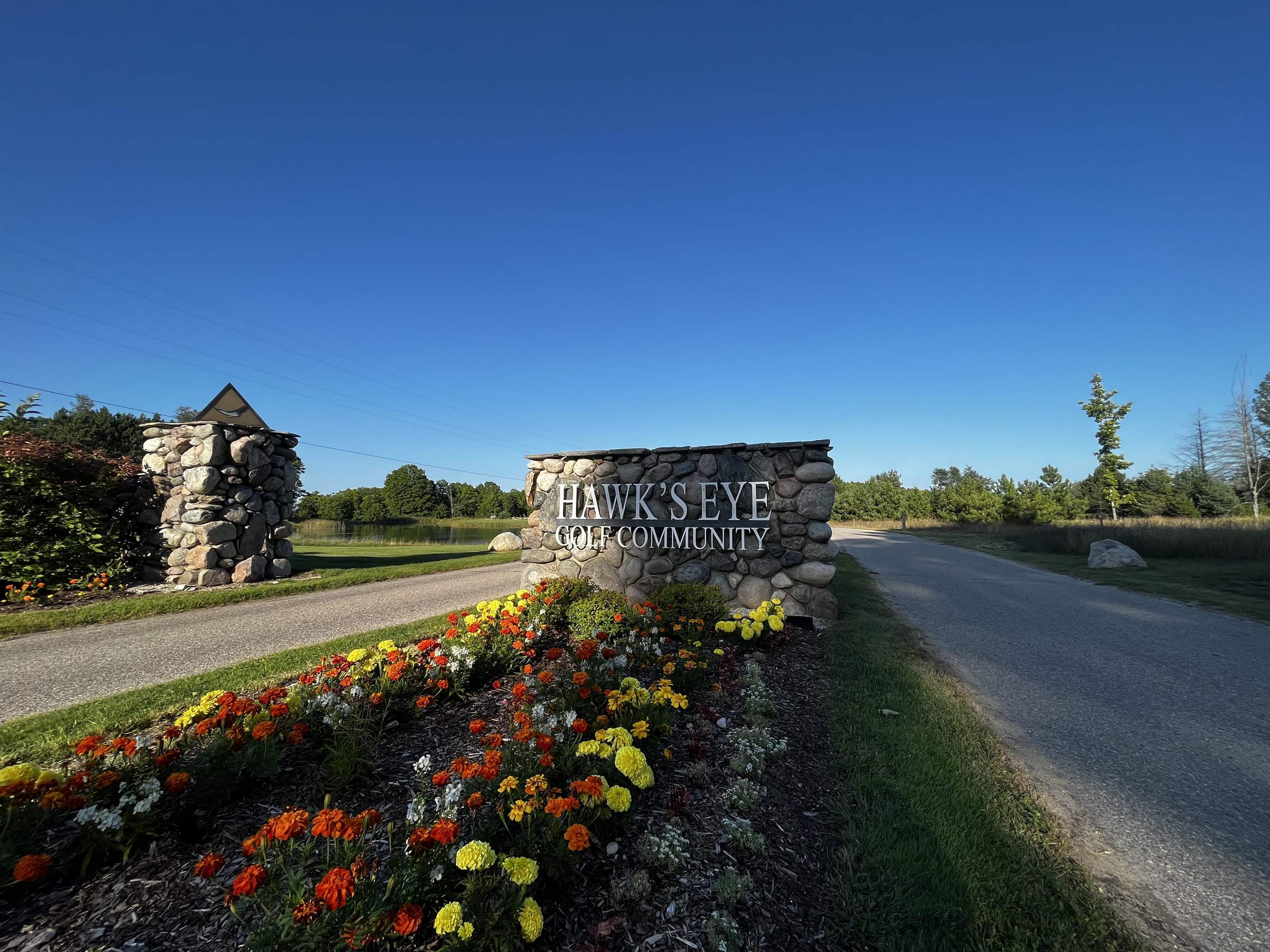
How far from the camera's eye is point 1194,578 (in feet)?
37.0

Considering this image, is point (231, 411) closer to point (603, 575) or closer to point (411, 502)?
point (603, 575)

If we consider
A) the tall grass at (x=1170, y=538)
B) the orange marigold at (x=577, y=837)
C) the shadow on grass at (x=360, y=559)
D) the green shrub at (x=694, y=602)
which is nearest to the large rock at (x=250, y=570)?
the shadow on grass at (x=360, y=559)

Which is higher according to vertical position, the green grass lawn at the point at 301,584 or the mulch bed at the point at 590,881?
the green grass lawn at the point at 301,584

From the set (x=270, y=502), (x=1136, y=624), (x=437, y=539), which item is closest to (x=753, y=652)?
(x=1136, y=624)

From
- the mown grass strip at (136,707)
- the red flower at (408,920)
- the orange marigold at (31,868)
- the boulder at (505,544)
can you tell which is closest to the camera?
the red flower at (408,920)

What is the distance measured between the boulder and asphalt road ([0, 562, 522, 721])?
907 centimetres

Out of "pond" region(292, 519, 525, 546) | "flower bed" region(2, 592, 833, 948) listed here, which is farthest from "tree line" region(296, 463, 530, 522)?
"flower bed" region(2, 592, 833, 948)

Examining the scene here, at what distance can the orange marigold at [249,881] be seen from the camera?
1596 millimetres

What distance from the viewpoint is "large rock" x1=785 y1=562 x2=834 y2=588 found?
6.47m

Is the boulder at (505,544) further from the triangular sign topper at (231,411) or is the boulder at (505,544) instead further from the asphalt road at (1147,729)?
the asphalt road at (1147,729)

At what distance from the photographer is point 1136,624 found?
7.13 metres

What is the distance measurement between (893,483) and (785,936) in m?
70.3

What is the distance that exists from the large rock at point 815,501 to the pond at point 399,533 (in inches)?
763

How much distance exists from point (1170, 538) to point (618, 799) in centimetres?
2179
